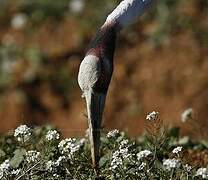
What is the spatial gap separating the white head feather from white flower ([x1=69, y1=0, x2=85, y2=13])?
278 inches

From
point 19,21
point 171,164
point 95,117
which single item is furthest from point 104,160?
point 19,21

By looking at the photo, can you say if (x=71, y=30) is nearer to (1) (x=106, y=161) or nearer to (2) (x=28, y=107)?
(2) (x=28, y=107)

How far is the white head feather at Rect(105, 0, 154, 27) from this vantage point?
15.2 ft

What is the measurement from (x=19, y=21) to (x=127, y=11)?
7.65 metres

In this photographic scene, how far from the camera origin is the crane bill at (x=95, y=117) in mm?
4270

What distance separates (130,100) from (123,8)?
19.6ft

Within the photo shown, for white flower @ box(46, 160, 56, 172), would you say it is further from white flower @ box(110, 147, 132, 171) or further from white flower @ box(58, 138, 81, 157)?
white flower @ box(110, 147, 132, 171)

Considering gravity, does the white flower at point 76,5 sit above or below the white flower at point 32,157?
above

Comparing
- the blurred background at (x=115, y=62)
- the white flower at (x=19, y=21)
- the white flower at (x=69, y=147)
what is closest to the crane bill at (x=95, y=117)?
the white flower at (x=69, y=147)

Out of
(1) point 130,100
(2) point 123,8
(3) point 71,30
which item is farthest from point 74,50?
(2) point 123,8

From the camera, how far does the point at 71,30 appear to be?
39.5 feet

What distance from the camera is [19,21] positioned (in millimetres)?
12234

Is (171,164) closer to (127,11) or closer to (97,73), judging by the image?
(97,73)

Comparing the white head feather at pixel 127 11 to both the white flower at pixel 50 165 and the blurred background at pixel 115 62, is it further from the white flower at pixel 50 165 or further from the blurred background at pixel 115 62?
the blurred background at pixel 115 62
